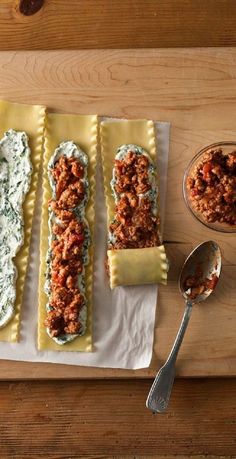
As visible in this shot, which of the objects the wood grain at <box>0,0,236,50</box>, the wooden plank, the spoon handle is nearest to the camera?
the spoon handle

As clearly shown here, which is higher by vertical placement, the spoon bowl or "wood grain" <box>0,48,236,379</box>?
"wood grain" <box>0,48,236,379</box>

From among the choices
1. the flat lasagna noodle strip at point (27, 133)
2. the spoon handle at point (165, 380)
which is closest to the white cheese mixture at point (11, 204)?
the flat lasagna noodle strip at point (27, 133)

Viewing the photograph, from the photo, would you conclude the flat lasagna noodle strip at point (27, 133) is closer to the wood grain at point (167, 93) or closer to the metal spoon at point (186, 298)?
the wood grain at point (167, 93)

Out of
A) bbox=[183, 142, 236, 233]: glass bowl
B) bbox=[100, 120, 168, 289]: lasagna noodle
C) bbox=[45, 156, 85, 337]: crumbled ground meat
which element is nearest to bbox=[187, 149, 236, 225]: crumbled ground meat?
bbox=[183, 142, 236, 233]: glass bowl

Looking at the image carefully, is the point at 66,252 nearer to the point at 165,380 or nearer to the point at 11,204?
the point at 11,204

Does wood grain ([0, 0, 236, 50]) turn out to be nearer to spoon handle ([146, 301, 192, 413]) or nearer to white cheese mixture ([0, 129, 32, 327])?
white cheese mixture ([0, 129, 32, 327])

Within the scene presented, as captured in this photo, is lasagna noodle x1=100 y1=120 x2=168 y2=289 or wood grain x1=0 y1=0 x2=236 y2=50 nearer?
lasagna noodle x1=100 y1=120 x2=168 y2=289
